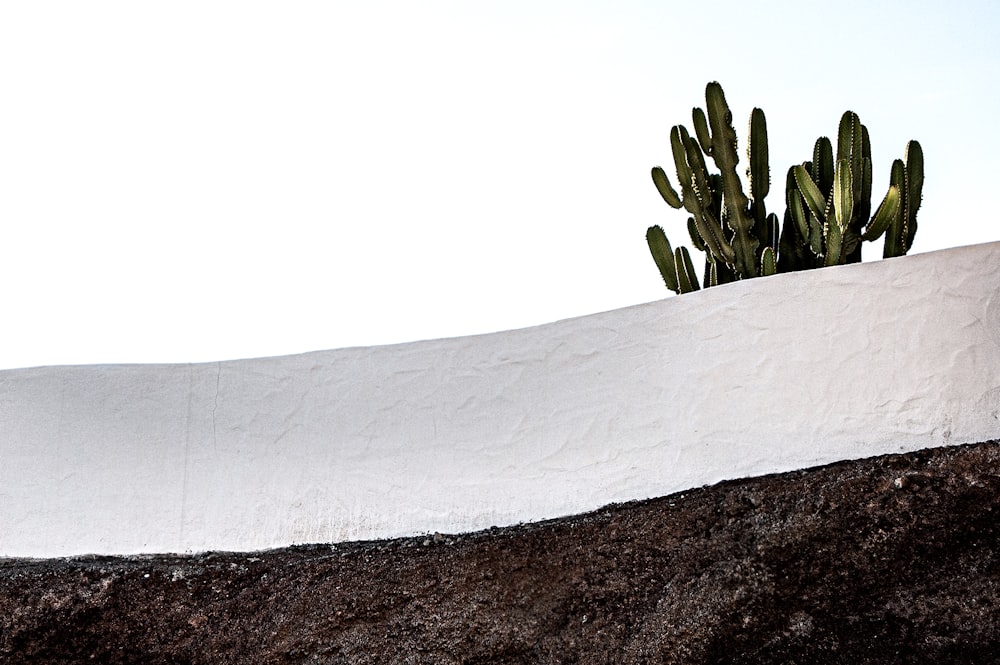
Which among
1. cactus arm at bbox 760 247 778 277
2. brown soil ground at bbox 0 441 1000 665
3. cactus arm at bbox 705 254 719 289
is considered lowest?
brown soil ground at bbox 0 441 1000 665

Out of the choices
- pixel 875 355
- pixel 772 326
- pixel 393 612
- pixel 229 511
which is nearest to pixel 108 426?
pixel 229 511

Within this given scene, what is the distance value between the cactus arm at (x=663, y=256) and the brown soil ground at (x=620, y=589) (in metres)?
2.06

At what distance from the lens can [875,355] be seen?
303 inches

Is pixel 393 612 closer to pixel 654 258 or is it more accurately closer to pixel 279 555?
pixel 279 555

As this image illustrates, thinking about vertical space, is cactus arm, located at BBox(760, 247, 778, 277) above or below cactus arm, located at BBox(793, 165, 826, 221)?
below

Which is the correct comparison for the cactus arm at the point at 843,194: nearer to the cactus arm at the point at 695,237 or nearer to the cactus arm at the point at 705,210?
the cactus arm at the point at 705,210

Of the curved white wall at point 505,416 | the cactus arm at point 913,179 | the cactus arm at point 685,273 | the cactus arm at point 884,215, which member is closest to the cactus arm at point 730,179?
the cactus arm at point 685,273

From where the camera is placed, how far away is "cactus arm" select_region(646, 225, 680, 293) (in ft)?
29.7

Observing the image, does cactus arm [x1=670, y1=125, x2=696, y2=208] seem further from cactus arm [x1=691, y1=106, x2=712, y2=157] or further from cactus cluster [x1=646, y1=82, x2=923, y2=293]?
cactus arm [x1=691, y1=106, x2=712, y2=157]

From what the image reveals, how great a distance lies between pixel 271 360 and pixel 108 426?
1.39 metres

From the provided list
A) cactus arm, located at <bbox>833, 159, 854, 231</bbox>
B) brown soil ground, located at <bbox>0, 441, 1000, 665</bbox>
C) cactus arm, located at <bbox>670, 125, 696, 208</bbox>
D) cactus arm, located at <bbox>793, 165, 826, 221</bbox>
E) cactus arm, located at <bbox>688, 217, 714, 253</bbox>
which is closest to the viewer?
brown soil ground, located at <bbox>0, 441, 1000, 665</bbox>

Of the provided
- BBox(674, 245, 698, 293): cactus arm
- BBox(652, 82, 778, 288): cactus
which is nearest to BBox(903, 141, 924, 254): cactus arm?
BBox(652, 82, 778, 288): cactus

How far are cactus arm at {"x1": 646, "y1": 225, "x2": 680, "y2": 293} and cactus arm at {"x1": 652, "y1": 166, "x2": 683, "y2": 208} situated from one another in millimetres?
286

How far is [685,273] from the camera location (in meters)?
9.02
